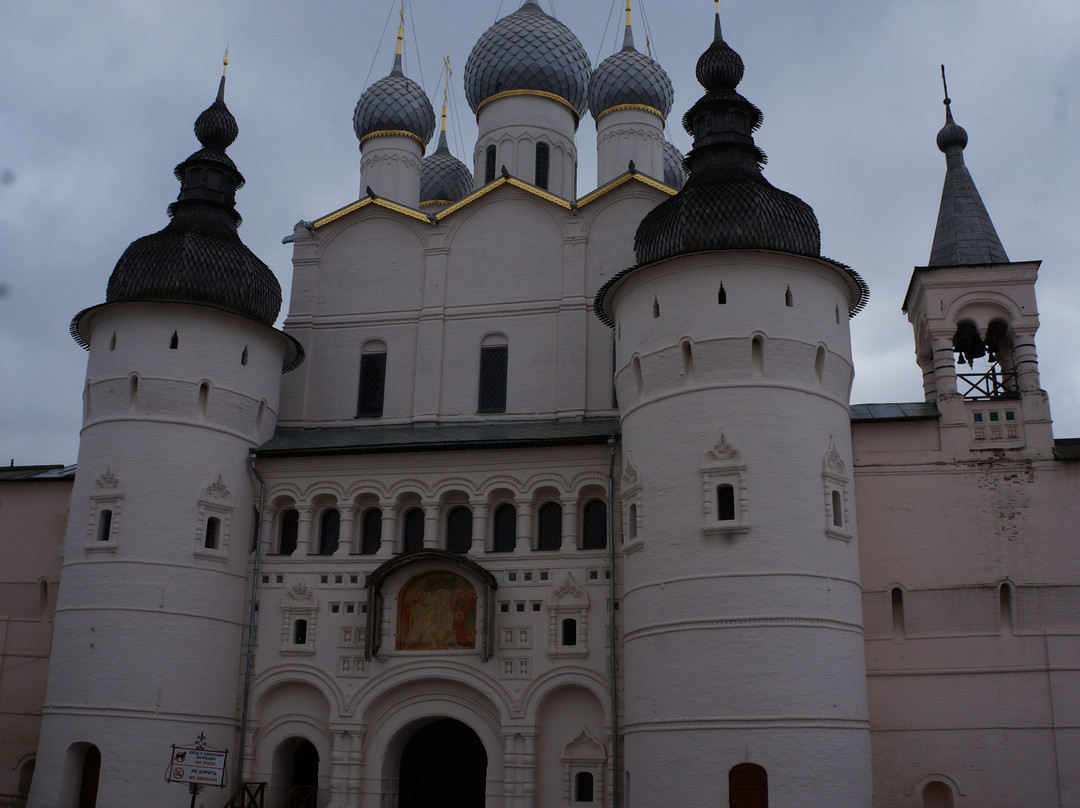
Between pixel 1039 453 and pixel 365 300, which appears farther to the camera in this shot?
pixel 365 300

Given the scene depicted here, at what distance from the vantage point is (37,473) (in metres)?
22.2

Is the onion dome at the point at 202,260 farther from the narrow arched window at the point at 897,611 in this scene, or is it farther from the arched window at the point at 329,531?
the narrow arched window at the point at 897,611

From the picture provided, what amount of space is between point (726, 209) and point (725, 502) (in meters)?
4.37

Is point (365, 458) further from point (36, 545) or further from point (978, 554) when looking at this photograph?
point (978, 554)

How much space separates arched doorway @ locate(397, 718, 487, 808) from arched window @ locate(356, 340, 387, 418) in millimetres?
5701

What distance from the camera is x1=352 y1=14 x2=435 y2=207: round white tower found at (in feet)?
78.5

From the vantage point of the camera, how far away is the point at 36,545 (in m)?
21.1

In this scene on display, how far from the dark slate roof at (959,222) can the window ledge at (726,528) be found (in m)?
6.56

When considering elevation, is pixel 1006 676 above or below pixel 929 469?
below

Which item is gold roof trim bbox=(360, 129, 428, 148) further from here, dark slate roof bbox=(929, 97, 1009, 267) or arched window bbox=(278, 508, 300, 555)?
dark slate roof bbox=(929, 97, 1009, 267)

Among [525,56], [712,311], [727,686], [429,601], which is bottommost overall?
[727,686]

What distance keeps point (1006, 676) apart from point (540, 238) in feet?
35.1

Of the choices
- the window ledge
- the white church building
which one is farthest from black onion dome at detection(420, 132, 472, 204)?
the window ledge

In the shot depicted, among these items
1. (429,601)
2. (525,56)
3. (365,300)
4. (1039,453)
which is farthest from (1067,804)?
(525,56)
